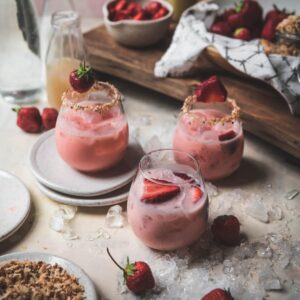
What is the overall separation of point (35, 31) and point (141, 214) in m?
0.74

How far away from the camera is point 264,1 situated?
1765 millimetres

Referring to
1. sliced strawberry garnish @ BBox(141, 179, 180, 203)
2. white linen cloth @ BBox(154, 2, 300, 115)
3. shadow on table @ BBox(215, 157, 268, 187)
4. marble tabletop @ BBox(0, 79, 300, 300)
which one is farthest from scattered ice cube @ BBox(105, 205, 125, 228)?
white linen cloth @ BBox(154, 2, 300, 115)

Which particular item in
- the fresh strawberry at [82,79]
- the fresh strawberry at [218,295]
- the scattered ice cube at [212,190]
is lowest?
the scattered ice cube at [212,190]

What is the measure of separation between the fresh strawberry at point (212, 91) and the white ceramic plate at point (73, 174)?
20 cm

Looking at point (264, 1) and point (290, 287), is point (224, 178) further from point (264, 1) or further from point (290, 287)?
point (264, 1)

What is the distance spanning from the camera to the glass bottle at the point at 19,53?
1447 millimetres

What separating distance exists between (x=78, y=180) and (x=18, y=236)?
7.1 inches

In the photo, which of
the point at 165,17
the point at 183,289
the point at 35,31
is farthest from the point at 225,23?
the point at 183,289

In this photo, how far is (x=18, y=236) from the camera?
3.55ft

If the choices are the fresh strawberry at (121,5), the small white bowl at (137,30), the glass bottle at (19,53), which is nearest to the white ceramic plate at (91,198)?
the glass bottle at (19,53)

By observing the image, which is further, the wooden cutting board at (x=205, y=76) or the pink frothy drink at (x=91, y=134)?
the wooden cutting board at (x=205, y=76)

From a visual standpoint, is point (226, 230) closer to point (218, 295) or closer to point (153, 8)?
point (218, 295)

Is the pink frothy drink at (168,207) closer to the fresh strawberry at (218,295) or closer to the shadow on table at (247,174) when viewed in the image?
the fresh strawberry at (218,295)

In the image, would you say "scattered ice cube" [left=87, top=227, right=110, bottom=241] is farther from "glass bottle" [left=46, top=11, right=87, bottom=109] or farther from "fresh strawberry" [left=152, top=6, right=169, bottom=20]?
"fresh strawberry" [left=152, top=6, right=169, bottom=20]
